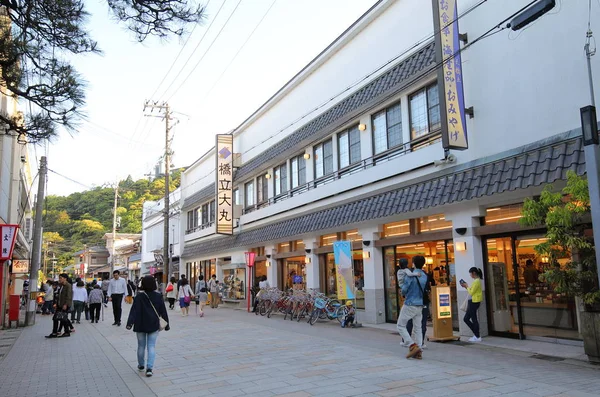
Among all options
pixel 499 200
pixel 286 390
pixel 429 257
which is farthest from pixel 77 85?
pixel 429 257

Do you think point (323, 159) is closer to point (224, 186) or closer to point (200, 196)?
point (224, 186)

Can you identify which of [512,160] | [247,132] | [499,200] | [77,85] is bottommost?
[499,200]

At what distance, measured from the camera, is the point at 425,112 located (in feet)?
42.6

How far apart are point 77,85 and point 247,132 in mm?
19059

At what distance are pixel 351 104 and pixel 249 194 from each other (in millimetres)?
11825

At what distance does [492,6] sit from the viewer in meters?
10.9

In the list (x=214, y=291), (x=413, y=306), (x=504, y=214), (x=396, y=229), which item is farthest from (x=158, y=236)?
(x=413, y=306)

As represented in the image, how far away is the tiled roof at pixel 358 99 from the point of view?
12602 millimetres

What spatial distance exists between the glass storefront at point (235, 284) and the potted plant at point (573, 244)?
63.7 ft

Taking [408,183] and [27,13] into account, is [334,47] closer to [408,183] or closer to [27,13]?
[408,183]

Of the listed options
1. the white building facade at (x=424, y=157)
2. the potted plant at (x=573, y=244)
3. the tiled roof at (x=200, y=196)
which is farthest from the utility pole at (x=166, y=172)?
the potted plant at (x=573, y=244)

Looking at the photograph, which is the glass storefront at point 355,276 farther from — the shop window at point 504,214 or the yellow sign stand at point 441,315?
the shop window at point 504,214

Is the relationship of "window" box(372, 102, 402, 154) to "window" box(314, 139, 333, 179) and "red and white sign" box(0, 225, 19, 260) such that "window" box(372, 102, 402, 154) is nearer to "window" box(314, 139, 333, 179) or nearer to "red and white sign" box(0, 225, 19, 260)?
"window" box(314, 139, 333, 179)

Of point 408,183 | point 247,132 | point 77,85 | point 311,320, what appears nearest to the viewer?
point 77,85
